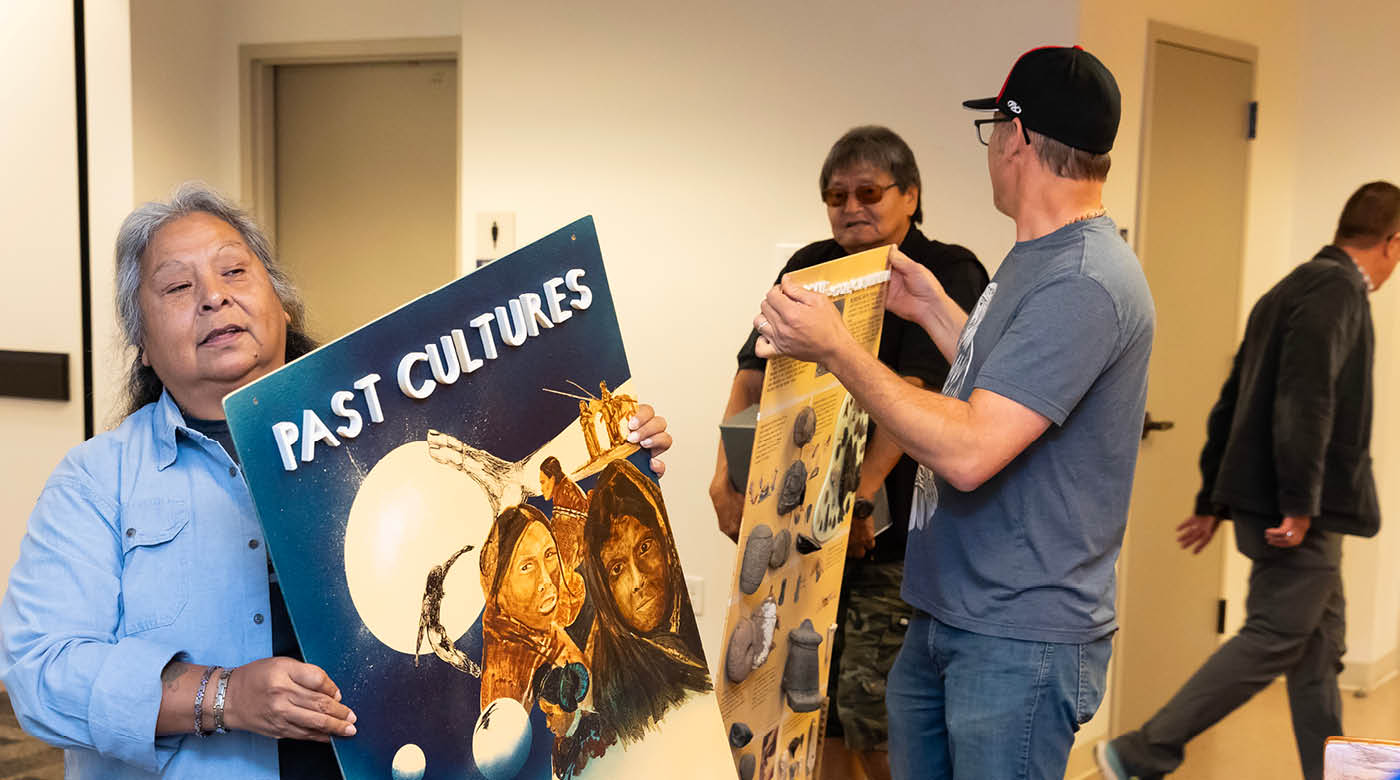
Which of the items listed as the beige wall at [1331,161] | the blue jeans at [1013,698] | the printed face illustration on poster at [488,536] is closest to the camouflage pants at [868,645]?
the blue jeans at [1013,698]

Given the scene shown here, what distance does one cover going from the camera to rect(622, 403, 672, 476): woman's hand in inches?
62.7

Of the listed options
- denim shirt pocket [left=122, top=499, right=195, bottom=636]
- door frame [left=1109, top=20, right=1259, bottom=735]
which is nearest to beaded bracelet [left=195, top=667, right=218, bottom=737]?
denim shirt pocket [left=122, top=499, right=195, bottom=636]

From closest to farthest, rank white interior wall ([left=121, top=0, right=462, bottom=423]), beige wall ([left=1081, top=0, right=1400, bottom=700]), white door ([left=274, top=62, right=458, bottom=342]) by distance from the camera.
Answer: beige wall ([left=1081, top=0, right=1400, bottom=700]) → white interior wall ([left=121, top=0, right=462, bottom=423]) → white door ([left=274, top=62, right=458, bottom=342])

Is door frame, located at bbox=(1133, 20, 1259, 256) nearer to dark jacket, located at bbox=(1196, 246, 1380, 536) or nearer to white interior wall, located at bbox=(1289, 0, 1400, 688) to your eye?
dark jacket, located at bbox=(1196, 246, 1380, 536)

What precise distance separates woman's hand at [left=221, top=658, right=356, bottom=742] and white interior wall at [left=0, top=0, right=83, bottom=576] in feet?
10.1

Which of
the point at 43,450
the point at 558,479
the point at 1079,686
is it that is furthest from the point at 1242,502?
the point at 43,450

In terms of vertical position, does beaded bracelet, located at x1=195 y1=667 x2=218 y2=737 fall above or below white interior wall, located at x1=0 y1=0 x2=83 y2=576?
below

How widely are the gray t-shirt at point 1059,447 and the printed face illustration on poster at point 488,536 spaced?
0.44 metres

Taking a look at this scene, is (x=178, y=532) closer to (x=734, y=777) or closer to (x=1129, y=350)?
(x=734, y=777)

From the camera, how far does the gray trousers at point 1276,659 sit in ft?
9.25

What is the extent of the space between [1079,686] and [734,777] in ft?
1.69

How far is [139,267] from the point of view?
1.47 metres

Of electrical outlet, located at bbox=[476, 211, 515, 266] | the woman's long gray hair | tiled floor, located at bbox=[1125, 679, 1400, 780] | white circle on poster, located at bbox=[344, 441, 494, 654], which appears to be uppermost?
electrical outlet, located at bbox=[476, 211, 515, 266]

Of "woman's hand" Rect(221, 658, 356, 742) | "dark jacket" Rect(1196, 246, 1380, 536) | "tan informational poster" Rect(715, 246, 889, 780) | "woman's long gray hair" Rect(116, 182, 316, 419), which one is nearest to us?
"woman's hand" Rect(221, 658, 356, 742)
